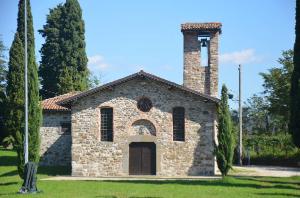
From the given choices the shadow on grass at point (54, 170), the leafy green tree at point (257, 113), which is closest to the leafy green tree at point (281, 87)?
the leafy green tree at point (257, 113)

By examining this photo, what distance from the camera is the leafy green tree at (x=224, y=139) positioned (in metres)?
25.9

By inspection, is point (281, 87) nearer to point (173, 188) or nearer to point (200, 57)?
point (200, 57)

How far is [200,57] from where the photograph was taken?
33.3m

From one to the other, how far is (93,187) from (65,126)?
13335 mm

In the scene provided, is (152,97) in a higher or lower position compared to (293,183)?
higher

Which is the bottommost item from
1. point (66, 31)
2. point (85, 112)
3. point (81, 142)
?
point (81, 142)

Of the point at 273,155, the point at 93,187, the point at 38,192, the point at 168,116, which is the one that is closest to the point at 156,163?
the point at 168,116

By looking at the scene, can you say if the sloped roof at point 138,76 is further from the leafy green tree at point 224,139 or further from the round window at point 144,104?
the leafy green tree at point 224,139

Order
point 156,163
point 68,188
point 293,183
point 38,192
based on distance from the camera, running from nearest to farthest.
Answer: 1. point 38,192
2. point 68,188
3. point 293,183
4. point 156,163

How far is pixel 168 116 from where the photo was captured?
94.8 feet

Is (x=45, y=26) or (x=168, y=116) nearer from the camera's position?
(x=168, y=116)

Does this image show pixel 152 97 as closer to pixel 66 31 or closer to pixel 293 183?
pixel 293 183

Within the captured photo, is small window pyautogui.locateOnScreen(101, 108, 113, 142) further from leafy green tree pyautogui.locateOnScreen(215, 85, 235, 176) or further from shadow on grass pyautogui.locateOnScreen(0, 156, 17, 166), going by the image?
shadow on grass pyautogui.locateOnScreen(0, 156, 17, 166)

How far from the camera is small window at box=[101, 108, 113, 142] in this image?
96.9 feet
